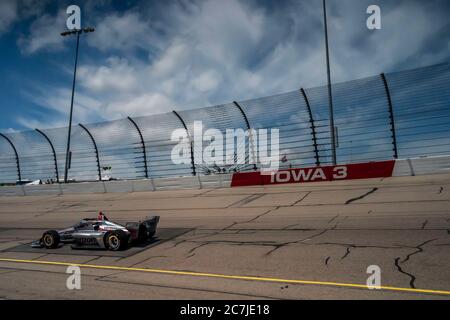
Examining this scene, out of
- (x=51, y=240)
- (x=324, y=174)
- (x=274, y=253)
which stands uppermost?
(x=324, y=174)

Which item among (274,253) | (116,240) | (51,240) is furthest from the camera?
(51,240)

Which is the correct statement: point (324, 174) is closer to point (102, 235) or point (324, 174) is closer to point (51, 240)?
point (102, 235)

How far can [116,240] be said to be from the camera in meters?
8.57

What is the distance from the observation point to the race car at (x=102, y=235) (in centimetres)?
860

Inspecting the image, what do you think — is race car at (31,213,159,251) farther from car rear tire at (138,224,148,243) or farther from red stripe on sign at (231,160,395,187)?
red stripe on sign at (231,160,395,187)

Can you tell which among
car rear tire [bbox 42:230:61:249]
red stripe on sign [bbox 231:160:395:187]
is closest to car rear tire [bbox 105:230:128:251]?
car rear tire [bbox 42:230:61:249]

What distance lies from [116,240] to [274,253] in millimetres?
3845

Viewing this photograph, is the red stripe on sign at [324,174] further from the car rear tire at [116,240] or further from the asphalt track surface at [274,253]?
the car rear tire at [116,240]

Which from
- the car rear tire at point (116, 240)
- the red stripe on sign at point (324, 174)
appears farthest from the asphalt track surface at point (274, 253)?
the red stripe on sign at point (324, 174)

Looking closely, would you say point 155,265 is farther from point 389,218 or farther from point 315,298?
point 389,218

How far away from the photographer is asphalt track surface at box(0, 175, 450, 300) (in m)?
5.21

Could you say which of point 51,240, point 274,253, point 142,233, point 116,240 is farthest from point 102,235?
point 274,253

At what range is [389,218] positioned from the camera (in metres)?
8.90

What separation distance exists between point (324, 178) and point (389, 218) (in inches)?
311
